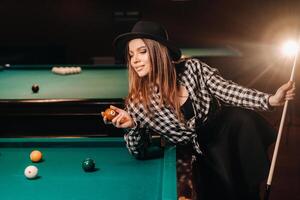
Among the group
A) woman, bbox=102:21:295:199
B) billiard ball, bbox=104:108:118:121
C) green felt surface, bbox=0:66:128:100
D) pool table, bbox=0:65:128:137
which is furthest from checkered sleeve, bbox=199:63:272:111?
green felt surface, bbox=0:66:128:100

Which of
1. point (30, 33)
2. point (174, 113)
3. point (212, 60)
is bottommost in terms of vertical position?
point (174, 113)

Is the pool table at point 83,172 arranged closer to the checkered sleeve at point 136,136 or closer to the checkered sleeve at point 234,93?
the checkered sleeve at point 136,136

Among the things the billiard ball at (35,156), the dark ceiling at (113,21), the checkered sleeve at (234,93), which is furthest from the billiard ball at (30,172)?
the dark ceiling at (113,21)

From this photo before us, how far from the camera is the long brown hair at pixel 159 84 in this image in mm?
2053

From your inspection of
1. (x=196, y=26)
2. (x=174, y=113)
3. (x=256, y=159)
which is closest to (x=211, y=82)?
(x=174, y=113)

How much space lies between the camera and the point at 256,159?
1.98m

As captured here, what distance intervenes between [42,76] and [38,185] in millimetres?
2466

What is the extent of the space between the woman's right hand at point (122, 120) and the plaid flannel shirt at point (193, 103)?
0.04 meters

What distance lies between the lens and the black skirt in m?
1.96

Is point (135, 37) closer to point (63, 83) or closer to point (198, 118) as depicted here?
point (198, 118)

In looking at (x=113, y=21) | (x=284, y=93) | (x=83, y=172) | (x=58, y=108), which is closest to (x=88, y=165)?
(x=83, y=172)

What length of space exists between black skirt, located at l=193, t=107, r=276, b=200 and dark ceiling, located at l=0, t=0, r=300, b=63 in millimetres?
5971

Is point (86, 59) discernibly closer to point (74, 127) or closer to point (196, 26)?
point (196, 26)

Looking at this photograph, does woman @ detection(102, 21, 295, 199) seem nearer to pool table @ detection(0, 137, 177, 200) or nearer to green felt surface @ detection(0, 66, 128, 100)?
pool table @ detection(0, 137, 177, 200)
